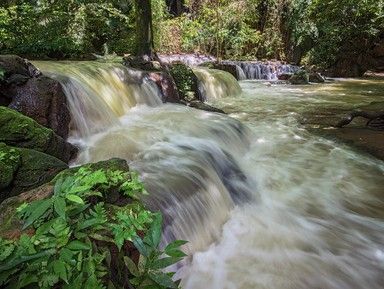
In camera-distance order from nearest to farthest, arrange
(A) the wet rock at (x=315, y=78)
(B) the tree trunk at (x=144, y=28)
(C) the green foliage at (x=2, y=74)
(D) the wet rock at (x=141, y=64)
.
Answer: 1. (C) the green foliage at (x=2, y=74)
2. (D) the wet rock at (x=141, y=64)
3. (B) the tree trunk at (x=144, y=28)
4. (A) the wet rock at (x=315, y=78)

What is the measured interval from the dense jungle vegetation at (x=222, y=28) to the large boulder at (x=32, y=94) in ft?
22.3

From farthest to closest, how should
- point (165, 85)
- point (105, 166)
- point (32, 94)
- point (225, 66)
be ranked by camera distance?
point (225, 66) → point (165, 85) → point (32, 94) → point (105, 166)

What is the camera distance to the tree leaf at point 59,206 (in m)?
1.68

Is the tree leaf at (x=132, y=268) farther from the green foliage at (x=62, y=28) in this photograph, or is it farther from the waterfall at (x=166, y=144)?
the green foliage at (x=62, y=28)

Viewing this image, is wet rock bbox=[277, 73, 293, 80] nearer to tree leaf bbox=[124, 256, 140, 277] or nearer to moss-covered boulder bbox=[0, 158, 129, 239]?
moss-covered boulder bbox=[0, 158, 129, 239]

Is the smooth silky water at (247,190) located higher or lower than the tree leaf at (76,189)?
lower

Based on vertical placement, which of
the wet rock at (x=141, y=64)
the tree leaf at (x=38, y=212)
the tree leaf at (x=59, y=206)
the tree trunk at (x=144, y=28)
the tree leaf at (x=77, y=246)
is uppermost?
the tree trunk at (x=144, y=28)

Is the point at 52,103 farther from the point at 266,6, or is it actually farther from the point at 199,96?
the point at 266,6

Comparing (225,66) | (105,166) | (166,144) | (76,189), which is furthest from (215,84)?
(76,189)

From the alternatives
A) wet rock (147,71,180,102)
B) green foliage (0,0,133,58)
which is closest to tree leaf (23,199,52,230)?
wet rock (147,71,180,102)

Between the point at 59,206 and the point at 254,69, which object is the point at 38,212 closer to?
the point at 59,206

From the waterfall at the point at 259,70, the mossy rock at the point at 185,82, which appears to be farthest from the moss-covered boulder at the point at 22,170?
the waterfall at the point at 259,70

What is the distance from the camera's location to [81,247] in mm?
1589

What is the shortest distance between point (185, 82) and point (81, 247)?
923 centimetres
